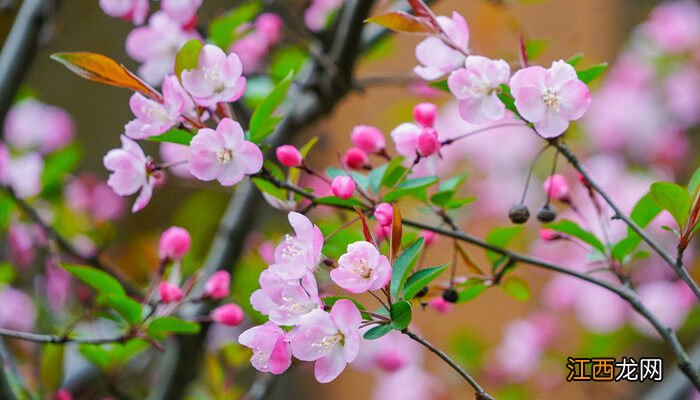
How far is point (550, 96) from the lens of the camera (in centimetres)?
47

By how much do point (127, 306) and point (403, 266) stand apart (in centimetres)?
25

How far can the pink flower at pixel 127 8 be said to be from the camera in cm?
69

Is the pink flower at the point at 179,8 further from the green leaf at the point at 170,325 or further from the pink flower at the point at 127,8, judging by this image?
the green leaf at the point at 170,325

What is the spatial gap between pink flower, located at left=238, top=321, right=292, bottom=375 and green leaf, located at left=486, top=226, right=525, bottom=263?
9.7 inches

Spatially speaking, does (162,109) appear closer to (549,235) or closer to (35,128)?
(549,235)

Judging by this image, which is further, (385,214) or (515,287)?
(515,287)

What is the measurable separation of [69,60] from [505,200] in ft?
4.54

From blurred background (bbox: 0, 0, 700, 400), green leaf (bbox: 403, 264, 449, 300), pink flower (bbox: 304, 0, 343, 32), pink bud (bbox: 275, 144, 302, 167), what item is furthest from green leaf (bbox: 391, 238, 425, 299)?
blurred background (bbox: 0, 0, 700, 400)

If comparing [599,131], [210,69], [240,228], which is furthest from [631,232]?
[599,131]

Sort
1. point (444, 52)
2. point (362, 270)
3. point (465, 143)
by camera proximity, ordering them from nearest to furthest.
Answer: point (362, 270) < point (444, 52) < point (465, 143)

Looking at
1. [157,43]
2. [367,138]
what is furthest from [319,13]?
[367,138]

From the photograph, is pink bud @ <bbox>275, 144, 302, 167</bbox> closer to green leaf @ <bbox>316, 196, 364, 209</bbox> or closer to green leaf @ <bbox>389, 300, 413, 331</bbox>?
green leaf @ <bbox>316, 196, 364, 209</bbox>

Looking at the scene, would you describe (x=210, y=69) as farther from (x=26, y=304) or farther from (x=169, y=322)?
(x=26, y=304)

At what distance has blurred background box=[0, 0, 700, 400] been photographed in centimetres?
138
